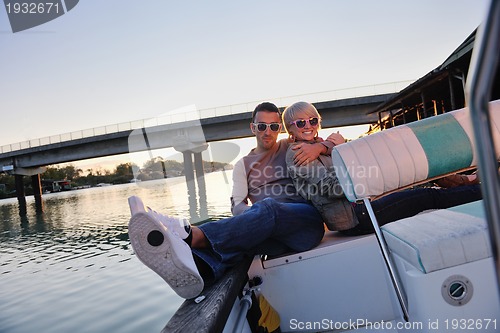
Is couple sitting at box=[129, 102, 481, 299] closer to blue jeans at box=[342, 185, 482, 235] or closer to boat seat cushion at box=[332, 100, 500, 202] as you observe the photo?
blue jeans at box=[342, 185, 482, 235]

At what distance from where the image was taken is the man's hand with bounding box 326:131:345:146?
8.75 feet

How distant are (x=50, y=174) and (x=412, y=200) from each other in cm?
10343

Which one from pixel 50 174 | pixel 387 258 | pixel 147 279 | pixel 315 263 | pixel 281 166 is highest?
pixel 50 174

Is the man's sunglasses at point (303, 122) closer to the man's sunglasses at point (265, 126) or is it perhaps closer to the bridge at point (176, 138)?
the man's sunglasses at point (265, 126)

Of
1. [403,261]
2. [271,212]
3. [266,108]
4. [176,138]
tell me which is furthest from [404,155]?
[176,138]

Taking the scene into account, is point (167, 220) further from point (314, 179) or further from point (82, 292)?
point (82, 292)

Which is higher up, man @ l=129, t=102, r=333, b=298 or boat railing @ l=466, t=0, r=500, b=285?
boat railing @ l=466, t=0, r=500, b=285

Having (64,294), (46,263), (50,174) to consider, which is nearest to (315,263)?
(64,294)

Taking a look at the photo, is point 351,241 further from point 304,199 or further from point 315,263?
point 304,199

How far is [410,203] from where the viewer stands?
2.46m

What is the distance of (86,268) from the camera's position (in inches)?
318

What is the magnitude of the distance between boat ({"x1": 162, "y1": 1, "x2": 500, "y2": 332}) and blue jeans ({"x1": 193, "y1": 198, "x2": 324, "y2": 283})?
0.23 feet

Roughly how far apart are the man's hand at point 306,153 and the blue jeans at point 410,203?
0.45 m

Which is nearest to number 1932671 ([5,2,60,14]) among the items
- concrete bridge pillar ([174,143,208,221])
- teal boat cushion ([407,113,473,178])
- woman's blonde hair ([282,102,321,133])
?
woman's blonde hair ([282,102,321,133])
